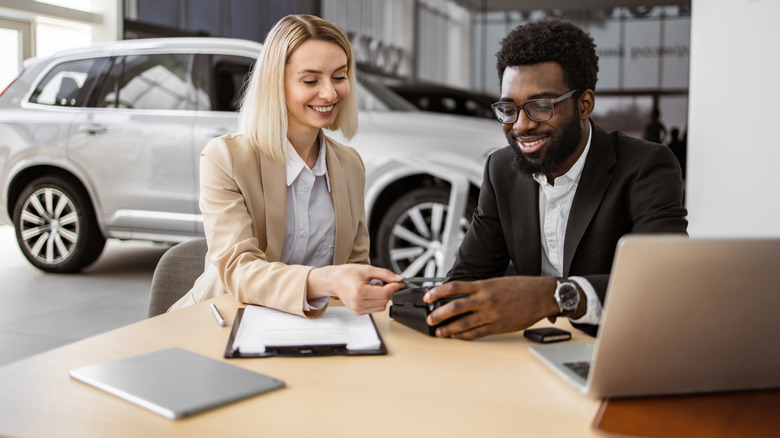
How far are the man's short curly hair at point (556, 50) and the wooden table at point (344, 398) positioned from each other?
0.84m

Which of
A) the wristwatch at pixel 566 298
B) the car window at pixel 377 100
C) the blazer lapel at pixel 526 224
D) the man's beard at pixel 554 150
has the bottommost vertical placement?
the wristwatch at pixel 566 298

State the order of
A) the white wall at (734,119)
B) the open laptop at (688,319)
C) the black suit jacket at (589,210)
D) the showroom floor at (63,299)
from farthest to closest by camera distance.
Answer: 1. the white wall at (734,119)
2. the showroom floor at (63,299)
3. the black suit jacket at (589,210)
4. the open laptop at (688,319)

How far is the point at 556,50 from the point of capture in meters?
1.81

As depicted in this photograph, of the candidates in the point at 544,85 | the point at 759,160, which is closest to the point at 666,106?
the point at 759,160

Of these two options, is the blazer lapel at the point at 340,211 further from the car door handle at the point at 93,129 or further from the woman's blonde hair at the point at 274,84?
the car door handle at the point at 93,129

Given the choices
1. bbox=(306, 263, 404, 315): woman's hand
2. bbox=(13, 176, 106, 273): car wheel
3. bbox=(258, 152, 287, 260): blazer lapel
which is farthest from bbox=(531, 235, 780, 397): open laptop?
bbox=(13, 176, 106, 273): car wheel

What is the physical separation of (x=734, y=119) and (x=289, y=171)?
13.1 ft

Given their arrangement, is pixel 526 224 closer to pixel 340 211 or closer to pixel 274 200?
pixel 340 211

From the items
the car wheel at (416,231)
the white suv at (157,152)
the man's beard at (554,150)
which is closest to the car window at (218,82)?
the white suv at (157,152)

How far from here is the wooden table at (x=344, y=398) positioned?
0.88 meters

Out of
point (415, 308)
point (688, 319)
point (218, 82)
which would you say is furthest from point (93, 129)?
point (688, 319)

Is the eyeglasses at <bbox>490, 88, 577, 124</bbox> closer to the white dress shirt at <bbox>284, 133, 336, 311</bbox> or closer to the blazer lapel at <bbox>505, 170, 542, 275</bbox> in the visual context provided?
the blazer lapel at <bbox>505, 170, 542, 275</bbox>

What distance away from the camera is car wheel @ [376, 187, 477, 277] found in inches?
169

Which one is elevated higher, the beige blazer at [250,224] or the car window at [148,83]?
the car window at [148,83]
